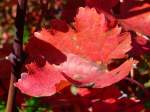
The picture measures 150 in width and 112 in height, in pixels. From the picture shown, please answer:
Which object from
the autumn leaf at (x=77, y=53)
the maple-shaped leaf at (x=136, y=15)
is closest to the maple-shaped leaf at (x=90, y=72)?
the autumn leaf at (x=77, y=53)

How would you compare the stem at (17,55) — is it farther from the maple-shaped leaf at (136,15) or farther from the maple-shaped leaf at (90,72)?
the maple-shaped leaf at (136,15)

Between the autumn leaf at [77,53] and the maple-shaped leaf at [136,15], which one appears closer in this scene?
the autumn leaf at [77,53]

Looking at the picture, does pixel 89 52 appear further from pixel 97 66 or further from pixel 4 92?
pixel 4 92

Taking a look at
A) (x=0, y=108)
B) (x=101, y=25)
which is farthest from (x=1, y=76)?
(x=0, y=108)

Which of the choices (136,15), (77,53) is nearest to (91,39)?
(77,53)

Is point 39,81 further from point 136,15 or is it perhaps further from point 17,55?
point 136,15
